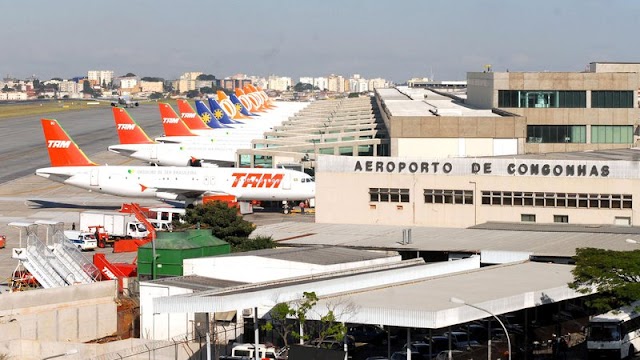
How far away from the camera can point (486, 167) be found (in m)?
75.4

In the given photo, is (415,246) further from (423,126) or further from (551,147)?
(551,147)

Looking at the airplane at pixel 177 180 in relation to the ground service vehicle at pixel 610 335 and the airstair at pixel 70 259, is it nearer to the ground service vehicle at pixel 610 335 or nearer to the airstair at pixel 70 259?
the airstair at pixel 70 259

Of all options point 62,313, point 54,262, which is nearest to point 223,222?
point 54,262

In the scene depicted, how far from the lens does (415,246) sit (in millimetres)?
63844

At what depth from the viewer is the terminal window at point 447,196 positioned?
249 ft

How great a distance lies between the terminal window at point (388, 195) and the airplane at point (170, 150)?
56.0 meters

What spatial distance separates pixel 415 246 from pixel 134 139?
81.4m

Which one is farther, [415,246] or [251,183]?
[251,183]

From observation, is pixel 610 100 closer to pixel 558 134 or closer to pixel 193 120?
pixel 558 134

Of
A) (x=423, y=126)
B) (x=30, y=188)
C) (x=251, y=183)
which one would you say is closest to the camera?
(x=423, y=126)

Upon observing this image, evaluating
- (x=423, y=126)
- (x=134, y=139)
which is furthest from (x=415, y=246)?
(x=134, y=139)

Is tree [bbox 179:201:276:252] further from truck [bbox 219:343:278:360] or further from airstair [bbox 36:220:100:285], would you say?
truck [bbox 219:343:278:360]

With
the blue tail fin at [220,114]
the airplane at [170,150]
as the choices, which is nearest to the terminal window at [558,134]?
the airplane at [170,150]

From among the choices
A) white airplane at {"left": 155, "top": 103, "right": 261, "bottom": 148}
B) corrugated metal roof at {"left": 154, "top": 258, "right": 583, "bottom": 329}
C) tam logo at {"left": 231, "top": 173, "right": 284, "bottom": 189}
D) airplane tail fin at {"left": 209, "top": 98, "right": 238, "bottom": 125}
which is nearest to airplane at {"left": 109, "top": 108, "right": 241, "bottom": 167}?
white airplane at {"left": 155, "top": 103, "right": 261, "bottom": 148}
